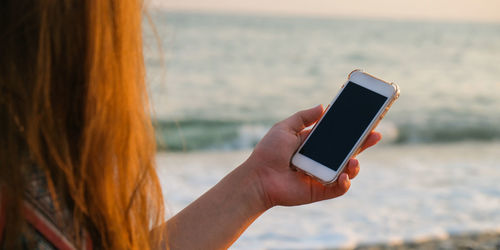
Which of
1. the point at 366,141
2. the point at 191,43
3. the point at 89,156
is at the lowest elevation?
the point at 191,43

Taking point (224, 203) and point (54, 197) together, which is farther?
point (224, 203)

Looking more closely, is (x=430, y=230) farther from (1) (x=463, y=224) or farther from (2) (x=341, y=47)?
(2) (x=341, y=47)

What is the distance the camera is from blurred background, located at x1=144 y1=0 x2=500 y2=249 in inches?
193

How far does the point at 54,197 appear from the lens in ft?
2.76

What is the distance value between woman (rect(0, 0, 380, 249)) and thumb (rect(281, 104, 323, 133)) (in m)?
0.76

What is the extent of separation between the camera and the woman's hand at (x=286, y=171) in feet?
5.23

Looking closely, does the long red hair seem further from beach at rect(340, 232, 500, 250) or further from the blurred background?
beach at rect(340, 232, 500, 250)

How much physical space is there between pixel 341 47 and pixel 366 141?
85.5 feet

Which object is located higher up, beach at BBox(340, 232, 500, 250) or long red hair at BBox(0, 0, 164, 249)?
→ long red hair at BBox(0, 0, 164, 249)

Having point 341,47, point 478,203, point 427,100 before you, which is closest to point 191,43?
point 341,47

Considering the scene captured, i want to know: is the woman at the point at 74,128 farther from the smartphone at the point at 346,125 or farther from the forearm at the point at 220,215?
the smartphone at the point at 346,125

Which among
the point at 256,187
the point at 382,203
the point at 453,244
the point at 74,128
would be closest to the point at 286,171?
the point at 256,187

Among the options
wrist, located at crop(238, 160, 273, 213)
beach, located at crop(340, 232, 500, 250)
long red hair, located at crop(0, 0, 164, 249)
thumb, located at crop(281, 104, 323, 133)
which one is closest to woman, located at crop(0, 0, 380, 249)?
long red hair, located at crop(0, 0, 164, 249)

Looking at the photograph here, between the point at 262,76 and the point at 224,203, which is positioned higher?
the point at 224,203
